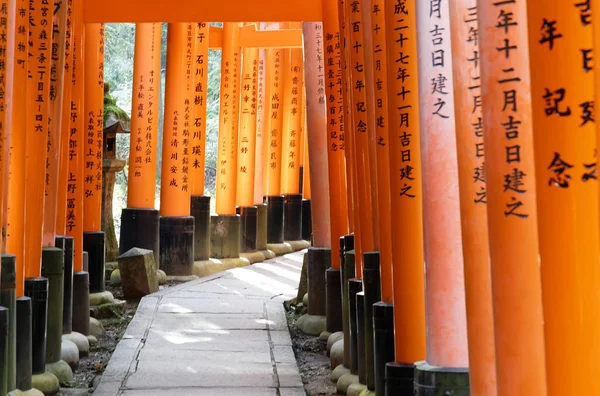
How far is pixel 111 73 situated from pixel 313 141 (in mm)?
14153

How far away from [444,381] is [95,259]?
237 inches

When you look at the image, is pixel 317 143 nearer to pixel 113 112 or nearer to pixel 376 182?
pixel 376 182

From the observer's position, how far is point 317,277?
28.4 feet

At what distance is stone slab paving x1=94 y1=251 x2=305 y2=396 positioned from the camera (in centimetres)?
629

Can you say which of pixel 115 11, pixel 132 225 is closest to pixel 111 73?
pixel 132 225

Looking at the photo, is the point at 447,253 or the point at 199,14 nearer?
the point at 447,253

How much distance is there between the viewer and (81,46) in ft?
26.8

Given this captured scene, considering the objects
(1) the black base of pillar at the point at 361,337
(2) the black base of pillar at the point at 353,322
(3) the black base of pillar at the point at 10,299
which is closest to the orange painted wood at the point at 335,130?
(2) the black base of pillar at the point at 353,322

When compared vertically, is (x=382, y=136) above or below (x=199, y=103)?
below

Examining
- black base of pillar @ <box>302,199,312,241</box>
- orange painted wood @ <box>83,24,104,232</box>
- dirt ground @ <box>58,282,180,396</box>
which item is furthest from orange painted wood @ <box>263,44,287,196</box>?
orange painted wood @ <box>83,24,104,232</box>

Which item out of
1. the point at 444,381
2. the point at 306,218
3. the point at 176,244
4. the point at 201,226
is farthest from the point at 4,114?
the point at 306,218

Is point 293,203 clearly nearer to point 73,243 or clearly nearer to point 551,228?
point 73,243

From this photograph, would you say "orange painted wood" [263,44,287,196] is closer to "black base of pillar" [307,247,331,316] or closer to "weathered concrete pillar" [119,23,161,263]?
"weathered concrete pillar" [119,23,161,263]

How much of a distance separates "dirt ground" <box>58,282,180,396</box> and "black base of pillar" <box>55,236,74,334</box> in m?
0.31
